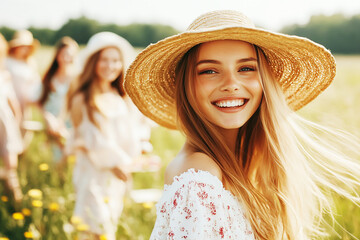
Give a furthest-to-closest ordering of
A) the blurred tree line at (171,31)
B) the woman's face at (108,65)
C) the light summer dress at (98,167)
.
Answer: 1. the blurred tree line at (171,31)
2. the woman's face at (108,65)
3. the light summer dress at (98,167)

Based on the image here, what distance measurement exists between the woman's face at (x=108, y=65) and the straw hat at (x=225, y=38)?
66.4 inches

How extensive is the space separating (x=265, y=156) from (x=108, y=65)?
93.6 inches

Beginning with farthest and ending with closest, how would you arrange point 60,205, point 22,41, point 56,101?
point 22,41 → point 56,101 → point 60,205

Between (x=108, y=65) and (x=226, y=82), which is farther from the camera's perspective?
(x=108, y=65)

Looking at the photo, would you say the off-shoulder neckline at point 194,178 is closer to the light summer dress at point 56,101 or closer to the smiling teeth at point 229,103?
the smiling teeth at point 229,103

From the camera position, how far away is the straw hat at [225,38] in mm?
1584

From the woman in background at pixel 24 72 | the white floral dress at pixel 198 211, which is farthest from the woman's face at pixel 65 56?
the white floral dress at pixel 198 211

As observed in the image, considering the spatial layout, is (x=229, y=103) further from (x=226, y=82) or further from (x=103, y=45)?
(x=103, y=45)

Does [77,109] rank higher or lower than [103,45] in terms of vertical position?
lower

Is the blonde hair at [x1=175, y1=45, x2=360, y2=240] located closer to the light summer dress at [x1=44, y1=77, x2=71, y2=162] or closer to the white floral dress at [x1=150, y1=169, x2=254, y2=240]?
the white floral dress at [x1=150, y1=169, x2=254, y2=240]

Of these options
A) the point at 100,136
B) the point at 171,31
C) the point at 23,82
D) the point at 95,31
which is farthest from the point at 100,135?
the point at 171,31

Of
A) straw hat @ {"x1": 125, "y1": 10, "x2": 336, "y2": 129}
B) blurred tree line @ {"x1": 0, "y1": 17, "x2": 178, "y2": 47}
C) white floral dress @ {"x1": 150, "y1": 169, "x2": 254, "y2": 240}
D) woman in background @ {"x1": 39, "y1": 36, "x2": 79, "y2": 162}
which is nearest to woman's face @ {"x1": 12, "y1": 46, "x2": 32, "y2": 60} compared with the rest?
woman in background @ {"x1": 39, "y1": 36, "x2": 79, "y2": 162}

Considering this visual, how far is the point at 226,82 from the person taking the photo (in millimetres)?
1674

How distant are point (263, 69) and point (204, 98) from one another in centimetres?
31
